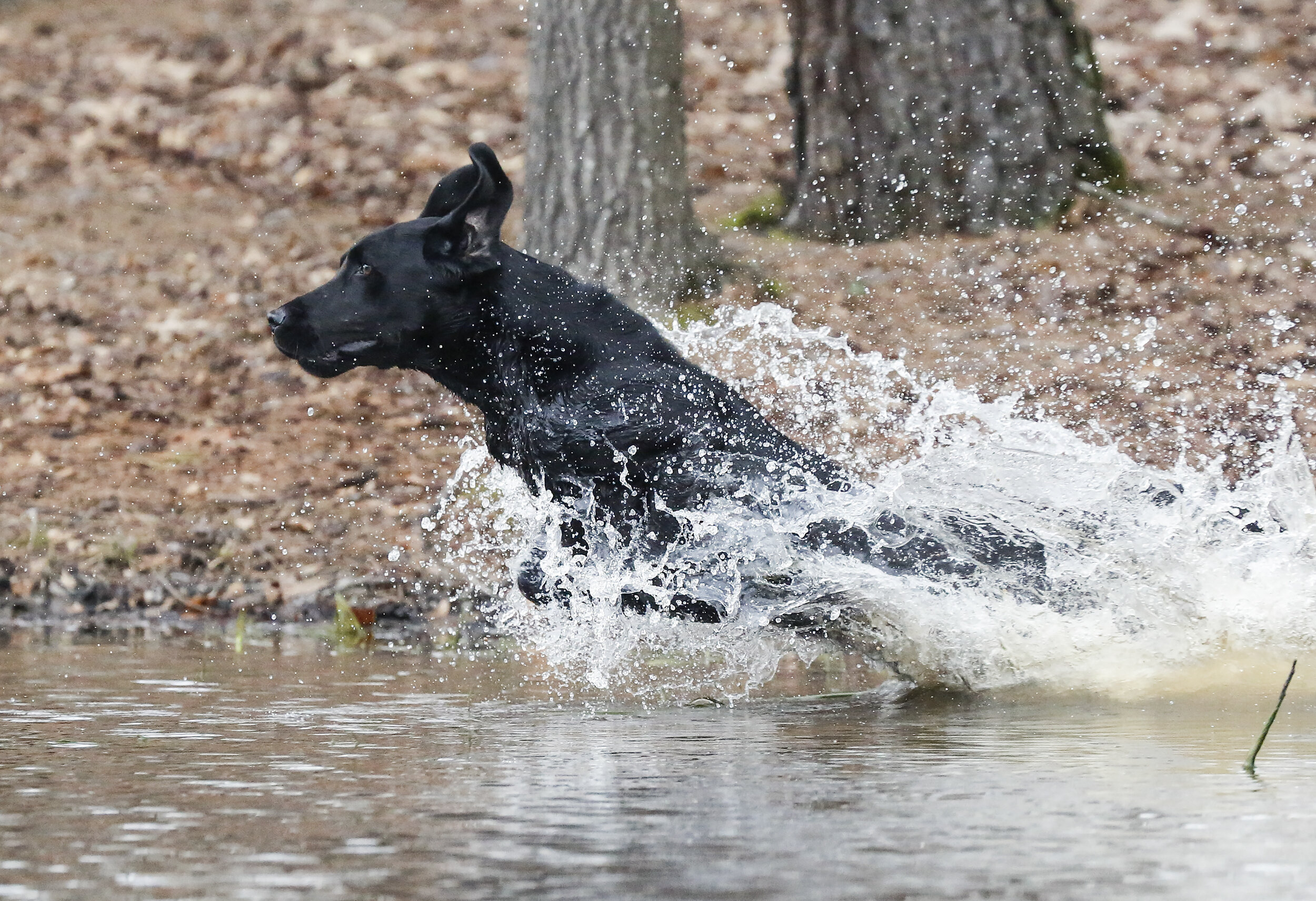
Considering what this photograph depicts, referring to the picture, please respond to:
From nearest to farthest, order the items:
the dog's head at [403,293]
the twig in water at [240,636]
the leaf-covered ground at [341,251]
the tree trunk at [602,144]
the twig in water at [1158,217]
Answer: the dog's head at [403,293], the twig in water at [240,636], the leaf-covered ground at [341,251], the tree trunk at [602,144], the twig in water at [1158,217]

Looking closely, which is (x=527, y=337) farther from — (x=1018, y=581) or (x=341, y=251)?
(x=341, y=251)

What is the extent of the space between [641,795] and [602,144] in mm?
6848

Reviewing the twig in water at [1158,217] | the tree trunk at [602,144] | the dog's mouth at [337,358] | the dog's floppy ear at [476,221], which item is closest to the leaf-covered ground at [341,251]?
the twig in water at [1158,217]

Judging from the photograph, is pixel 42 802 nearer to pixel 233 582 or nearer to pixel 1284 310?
pixel 233 582

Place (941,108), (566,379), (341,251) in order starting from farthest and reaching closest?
1. (341,251)
2. (941,108)
3. (566,379)

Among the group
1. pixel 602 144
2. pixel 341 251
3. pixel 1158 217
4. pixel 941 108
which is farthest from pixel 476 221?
pixel 1158 217

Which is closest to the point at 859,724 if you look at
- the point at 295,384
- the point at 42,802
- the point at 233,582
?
the point at 42,802

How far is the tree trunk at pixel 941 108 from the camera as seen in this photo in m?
11.3

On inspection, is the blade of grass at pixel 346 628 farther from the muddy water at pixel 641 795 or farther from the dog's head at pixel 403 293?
the dog's head at pixel 403 293

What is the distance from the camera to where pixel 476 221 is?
19.7ft

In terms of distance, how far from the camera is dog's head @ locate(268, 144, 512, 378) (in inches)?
236

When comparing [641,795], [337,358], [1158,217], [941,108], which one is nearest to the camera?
[641,795]

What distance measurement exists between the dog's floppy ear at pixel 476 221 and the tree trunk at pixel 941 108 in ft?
18.9

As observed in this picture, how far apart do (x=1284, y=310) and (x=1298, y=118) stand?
3.14m
